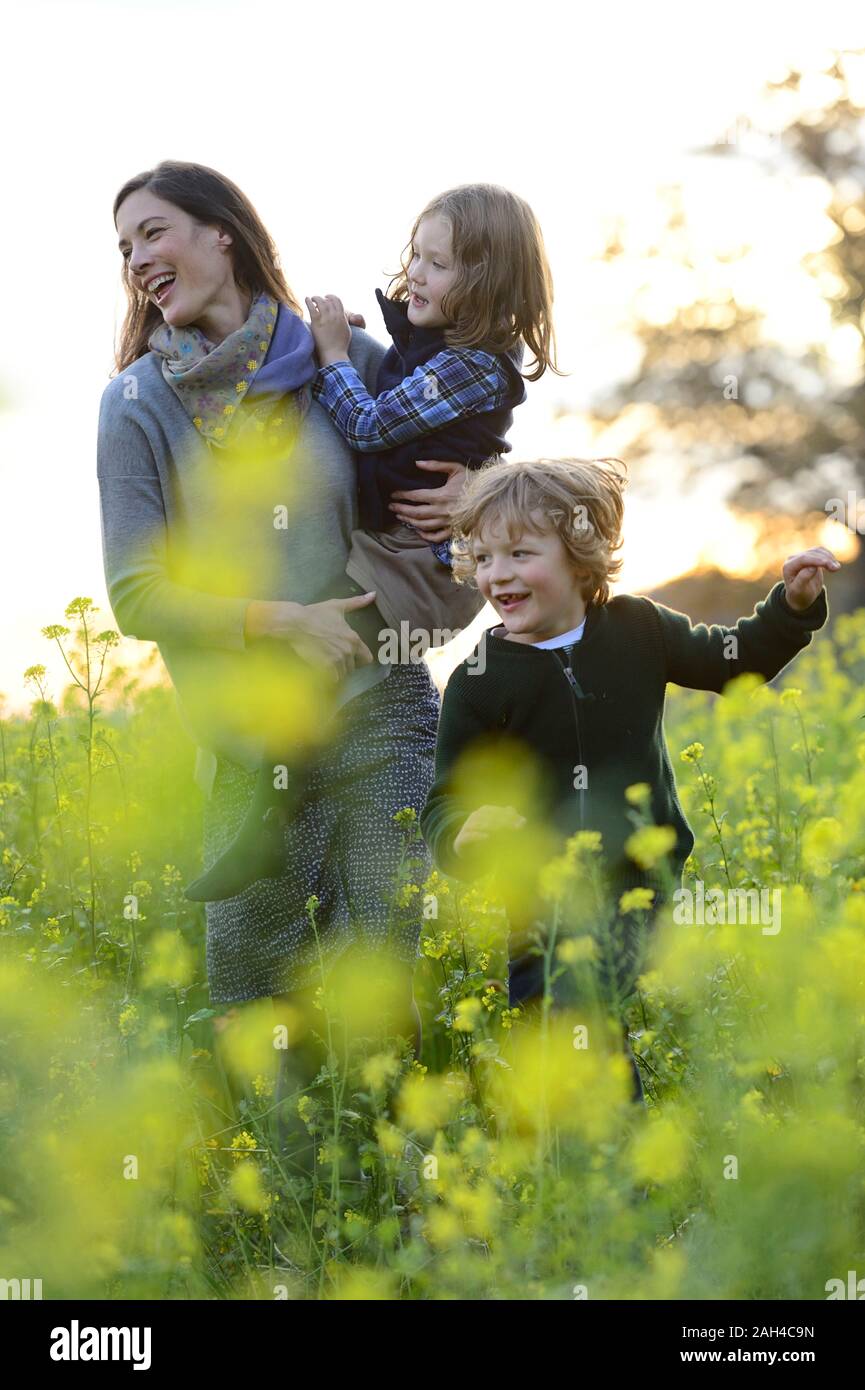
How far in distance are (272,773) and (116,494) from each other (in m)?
0.65

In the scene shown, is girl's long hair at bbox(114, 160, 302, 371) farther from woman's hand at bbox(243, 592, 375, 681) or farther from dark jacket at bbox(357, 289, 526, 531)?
woman's hand at bbox(243, 592, 375, 681)

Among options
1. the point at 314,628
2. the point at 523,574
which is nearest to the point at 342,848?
the point at 314,628

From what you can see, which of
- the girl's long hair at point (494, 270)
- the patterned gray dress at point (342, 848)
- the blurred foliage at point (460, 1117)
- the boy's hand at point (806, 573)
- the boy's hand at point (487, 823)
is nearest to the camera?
the blurred foliage at point (460, 1117)

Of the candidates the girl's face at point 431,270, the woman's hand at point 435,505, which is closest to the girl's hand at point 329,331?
the girl's face at point 431,270

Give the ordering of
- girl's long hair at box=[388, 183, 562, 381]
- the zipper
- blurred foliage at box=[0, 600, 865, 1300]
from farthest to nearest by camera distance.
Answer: girl's long hair at box=[388, 183, 562, 381]
the zipper
blurred foliage at box=[0, 600, 865, 1300]

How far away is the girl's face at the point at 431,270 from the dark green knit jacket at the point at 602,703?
0.74 metres

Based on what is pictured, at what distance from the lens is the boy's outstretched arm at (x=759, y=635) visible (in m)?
2.67

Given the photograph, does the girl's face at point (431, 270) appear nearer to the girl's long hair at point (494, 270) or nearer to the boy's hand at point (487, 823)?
the girl's long hair at point (494, 270)

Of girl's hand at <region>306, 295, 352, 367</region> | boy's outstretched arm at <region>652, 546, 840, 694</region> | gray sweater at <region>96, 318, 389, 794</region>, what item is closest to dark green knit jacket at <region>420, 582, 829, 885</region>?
boy's outstretched arm at <region>652, 546, 840, 694</region>

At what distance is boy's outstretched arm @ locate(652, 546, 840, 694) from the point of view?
8.75ft

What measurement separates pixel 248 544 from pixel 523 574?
0.69 meters

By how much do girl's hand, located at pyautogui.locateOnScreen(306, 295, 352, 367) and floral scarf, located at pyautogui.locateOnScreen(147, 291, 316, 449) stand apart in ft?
0.19

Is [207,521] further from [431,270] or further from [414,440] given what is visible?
[431,270]

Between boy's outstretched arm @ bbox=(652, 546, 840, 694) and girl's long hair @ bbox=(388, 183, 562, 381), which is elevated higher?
girl's long hair @ bbox=(388, 183, 562, 381)
